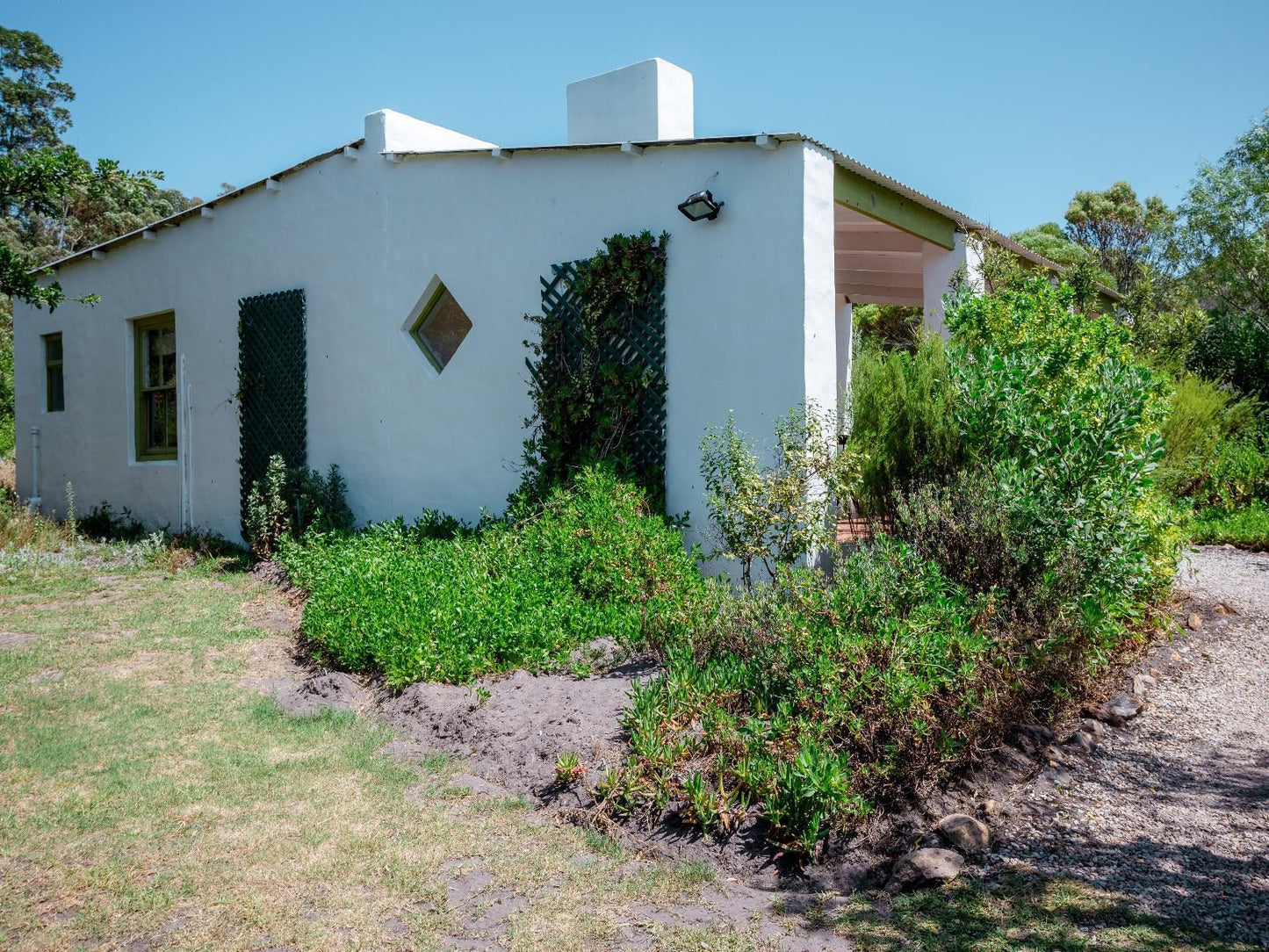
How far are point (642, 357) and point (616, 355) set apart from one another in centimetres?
29

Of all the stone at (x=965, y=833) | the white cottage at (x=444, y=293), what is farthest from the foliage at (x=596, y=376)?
the stone at (x=965, y=833)

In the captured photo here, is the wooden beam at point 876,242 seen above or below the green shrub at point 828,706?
above

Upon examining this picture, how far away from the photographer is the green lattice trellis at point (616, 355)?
24.1 ft

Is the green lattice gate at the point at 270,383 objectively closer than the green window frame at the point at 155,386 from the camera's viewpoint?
Yes

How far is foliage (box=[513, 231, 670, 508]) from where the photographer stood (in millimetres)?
7355

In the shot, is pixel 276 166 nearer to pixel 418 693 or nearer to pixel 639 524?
pixel 639 524

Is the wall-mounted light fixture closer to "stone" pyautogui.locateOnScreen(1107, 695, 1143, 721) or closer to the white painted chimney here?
the white painted chimney

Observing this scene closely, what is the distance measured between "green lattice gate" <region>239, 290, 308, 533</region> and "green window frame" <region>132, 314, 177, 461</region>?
1906 mm

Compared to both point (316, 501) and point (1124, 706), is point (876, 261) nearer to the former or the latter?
point (316, 501)

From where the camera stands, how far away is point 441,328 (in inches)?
361

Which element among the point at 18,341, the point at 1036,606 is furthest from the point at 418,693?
the point at 18,341

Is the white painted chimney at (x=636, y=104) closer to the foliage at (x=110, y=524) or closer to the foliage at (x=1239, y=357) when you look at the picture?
the foliage at (x=110, y=524)

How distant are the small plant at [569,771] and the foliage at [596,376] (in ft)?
11.6

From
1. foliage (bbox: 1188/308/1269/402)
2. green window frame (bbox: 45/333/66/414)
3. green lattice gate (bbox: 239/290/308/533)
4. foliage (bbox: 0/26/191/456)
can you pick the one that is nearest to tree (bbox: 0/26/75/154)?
foliage (bbox: 0/26/191/456)
